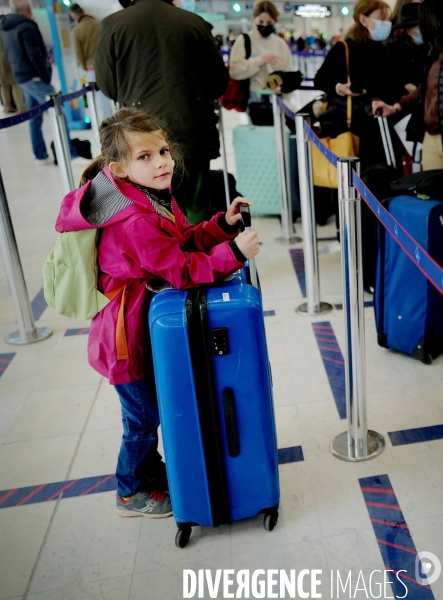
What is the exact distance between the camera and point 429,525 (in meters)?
1.78

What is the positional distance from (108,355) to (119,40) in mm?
1861

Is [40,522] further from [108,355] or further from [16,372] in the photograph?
[16,372]

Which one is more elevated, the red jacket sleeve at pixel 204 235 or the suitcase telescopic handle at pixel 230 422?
the red jacket sleeve at pixel 204 235

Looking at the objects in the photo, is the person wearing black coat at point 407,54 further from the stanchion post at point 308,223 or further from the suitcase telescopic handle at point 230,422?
the suitcase telescopic handle at point 230,422

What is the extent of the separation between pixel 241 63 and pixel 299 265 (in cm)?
177

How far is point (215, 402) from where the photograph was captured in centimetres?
162

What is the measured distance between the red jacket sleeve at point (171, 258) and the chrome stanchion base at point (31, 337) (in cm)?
184

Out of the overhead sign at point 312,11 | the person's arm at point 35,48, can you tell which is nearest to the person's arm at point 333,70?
the person's arm at point 35,48

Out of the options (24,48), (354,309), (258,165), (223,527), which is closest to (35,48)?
(24,48)

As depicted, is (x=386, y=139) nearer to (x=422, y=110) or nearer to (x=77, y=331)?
(x=422, y=110)

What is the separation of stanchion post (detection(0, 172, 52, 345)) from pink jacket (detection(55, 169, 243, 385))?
5.14ft

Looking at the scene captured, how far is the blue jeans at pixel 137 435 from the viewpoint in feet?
5.96

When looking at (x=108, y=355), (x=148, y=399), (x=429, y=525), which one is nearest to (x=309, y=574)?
(x=429, y=525)

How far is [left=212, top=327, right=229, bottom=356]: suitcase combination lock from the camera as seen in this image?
1549 mm
